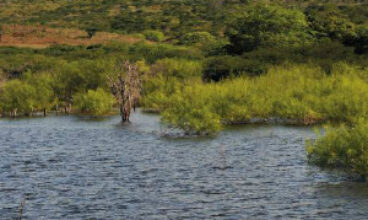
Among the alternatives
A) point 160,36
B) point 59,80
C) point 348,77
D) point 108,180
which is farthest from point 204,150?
point 160,36

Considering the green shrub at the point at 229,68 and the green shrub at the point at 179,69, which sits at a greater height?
the green shrub at the point at 229,68

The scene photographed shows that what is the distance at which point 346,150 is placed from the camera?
39.9 meters

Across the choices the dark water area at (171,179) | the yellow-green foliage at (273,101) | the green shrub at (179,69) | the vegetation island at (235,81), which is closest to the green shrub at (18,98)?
the vegetation island at (235,81)

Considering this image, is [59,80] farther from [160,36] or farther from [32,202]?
[160,36]

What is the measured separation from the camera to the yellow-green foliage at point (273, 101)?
214 feet

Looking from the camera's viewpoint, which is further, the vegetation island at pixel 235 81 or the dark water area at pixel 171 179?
the vegetation island at pixel 235 81

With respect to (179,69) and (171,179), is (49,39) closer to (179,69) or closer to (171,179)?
(179,69)

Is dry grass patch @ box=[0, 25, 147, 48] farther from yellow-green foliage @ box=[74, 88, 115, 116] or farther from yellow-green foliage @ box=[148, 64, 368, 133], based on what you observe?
yellow-green foliage @ box=[148, 64, 368, 133]

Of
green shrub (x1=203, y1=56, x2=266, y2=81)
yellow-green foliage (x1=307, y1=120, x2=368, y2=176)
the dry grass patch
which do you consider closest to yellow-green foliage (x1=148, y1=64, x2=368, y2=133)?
green shrub (x1=203, y1=56, x2=266, y2=81)

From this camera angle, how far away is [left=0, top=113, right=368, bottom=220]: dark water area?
119ft

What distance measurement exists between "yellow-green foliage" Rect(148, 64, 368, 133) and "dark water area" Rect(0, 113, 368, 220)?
2.43 meters

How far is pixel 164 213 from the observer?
35.8 m

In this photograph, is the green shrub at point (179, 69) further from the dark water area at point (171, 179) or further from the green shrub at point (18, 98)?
the dark water area at point (171, 179)

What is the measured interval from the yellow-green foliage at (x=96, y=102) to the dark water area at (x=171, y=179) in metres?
20.9
